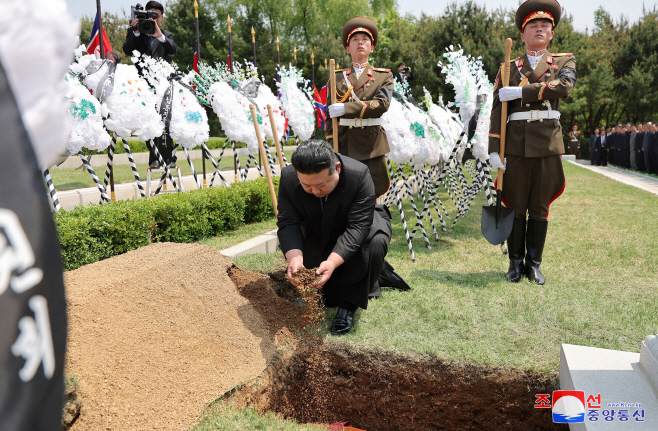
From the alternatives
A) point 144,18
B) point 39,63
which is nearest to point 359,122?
point 144,18

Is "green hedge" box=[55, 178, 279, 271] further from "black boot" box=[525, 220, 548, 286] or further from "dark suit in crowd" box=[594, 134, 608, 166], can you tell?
"dark suit in crowd" box=[594, 134, 608, 166]

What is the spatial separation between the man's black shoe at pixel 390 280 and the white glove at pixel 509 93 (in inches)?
69.7

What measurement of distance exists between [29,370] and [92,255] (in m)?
3.56

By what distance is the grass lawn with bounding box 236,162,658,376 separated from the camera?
2.92m

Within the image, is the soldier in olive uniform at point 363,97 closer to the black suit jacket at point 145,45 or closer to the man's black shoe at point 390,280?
the man's black shoe at point 390,280

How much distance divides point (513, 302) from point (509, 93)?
69.2 inches

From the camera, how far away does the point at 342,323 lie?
3.15 meters

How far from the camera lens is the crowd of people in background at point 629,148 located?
611 inches

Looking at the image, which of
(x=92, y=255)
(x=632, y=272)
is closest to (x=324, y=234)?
(x=92, y=255)

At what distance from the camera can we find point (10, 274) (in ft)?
1.82

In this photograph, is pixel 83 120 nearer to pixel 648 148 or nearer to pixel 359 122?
pixel 359 122

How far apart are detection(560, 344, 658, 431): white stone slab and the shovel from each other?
1.72 m

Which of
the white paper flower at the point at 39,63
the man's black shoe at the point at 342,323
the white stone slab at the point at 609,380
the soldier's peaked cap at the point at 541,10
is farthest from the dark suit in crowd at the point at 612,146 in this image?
the white paper flower at the point at 39,63

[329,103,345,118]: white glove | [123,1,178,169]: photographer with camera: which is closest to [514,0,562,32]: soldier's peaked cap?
[329,103,345,118]: white glove
